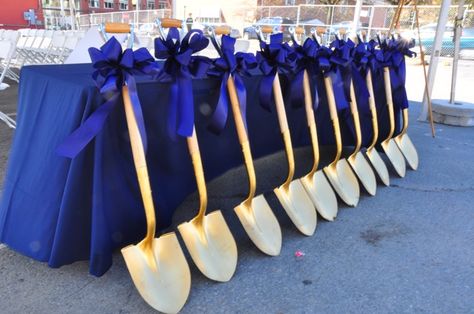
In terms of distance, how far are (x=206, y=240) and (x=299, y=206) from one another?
67cm

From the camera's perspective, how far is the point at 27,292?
64.8 inches

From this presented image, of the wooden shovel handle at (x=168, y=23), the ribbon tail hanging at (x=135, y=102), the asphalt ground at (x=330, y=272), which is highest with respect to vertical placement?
the wooden shovel handle at (x=168, y=23)

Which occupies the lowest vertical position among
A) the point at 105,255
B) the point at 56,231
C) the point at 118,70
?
the point at 105,255

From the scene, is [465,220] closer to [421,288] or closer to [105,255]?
[421,288]

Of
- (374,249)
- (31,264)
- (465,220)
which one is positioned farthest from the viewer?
Answer: (465,220)

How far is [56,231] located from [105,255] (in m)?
0.21

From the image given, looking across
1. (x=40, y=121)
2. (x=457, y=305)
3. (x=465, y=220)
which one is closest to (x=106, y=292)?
(x=40, y=121)

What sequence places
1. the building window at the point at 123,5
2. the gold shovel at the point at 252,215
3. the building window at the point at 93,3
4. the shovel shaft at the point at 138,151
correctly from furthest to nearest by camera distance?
1. the building window at the point at 123,5
2. the building window at the point at 93,3
3. the gold shovel at the point at 252,215
4. the shovel shaft at the point at 138,151

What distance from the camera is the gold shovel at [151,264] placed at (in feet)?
5.00

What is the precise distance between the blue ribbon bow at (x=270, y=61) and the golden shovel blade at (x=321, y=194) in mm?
554

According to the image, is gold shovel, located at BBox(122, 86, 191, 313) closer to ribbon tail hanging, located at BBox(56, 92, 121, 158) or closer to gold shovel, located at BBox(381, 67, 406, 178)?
ribbon tail hanging, located at BBox(56, 92, 121, 158)

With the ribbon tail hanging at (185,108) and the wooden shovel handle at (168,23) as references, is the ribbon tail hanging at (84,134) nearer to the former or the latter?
the ribbon tail hanging at (185,108)

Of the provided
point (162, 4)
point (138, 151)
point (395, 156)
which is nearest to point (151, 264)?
point (138, 151)

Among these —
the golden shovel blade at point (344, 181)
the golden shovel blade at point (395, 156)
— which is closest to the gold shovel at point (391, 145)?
the golden shovel blade at point (395, 156)
